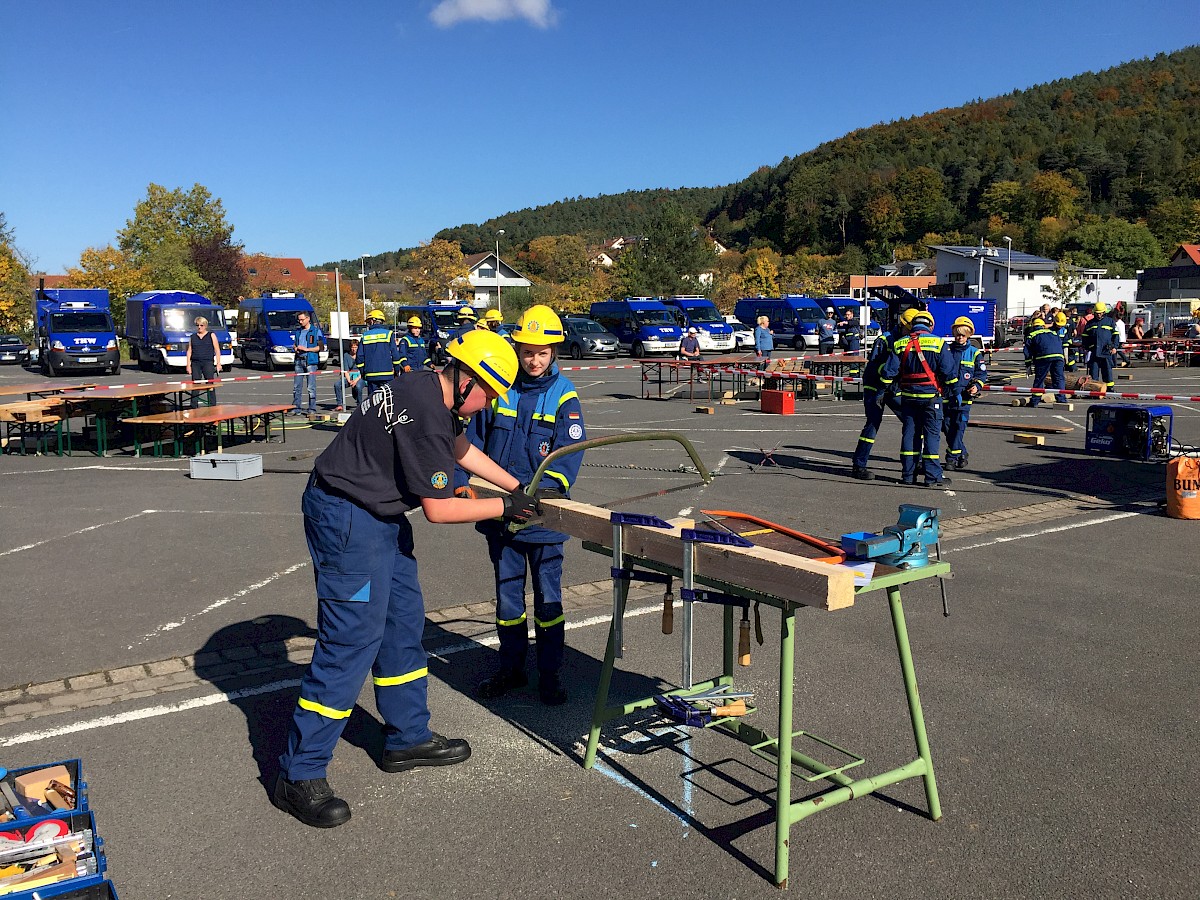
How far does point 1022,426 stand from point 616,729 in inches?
535

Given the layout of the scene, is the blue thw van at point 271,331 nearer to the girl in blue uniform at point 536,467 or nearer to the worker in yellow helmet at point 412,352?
the worker in yellow helmet at point 412,352

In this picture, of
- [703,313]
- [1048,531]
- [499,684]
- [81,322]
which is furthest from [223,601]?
[703,313]

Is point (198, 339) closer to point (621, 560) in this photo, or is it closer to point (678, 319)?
point (621, 560)

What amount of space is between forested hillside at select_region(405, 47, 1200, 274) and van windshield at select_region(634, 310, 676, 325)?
64269 mm

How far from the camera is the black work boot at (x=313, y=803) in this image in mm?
3918

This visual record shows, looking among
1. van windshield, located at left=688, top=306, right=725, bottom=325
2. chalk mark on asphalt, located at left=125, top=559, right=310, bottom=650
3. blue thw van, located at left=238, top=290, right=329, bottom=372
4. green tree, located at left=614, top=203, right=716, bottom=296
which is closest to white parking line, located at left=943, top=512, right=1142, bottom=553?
chalk mark on asphalt, located at left=125, top=559, right=310, bottom=650

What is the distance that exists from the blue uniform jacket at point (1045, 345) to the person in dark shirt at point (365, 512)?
17671mm

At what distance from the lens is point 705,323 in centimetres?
3838

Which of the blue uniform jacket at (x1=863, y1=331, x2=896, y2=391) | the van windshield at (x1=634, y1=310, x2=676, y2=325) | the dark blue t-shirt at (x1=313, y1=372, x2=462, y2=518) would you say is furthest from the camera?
the van windshield at (x1=634, y1=310, x2=676, y2=325)

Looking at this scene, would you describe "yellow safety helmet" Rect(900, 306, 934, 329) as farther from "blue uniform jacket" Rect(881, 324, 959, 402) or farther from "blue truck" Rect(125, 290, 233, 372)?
"blue truck" Rect(125, 290, 233, 372)

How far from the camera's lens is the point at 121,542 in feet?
29.1

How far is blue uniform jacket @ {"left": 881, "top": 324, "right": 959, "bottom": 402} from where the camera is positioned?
1101 centimetres

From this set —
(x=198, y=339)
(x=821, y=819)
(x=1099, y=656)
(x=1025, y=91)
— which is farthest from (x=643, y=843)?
(x=1025, y=91)

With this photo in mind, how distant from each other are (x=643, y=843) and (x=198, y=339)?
15.8 m
